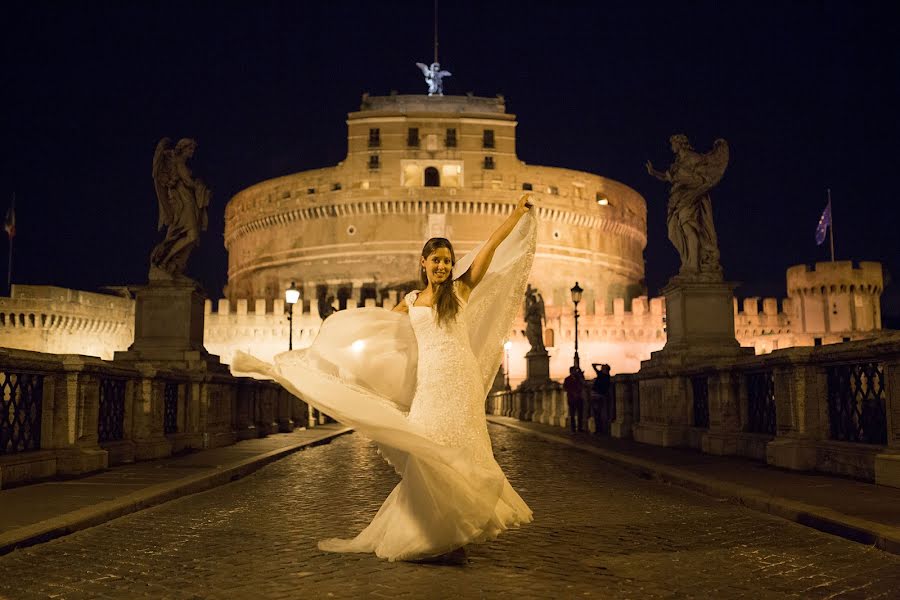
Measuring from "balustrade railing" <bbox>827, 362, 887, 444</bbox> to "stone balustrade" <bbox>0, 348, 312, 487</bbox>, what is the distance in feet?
21.6

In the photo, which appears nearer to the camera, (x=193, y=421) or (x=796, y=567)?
(x=796, y=567)

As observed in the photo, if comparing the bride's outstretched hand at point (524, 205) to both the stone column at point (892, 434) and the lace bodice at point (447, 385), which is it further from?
the stone column at point (892, 434)

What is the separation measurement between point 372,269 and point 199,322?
4775 centimetres

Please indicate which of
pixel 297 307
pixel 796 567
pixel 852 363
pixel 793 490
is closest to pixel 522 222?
pixel 796 567

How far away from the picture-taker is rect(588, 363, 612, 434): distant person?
15539mm

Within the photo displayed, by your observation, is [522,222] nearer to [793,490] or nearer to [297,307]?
[793,490]

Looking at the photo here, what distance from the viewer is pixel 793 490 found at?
639 centimetres

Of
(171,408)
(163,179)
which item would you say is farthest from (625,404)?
(163,179)

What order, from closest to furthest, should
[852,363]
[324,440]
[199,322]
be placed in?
[852,363], [199,322], [324,440]

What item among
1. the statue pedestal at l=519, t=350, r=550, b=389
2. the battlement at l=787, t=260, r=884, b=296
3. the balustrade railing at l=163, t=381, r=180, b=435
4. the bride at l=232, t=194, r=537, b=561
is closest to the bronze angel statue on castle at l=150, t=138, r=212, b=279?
the balustrade railing at l=163, t=381, r=180, b=435

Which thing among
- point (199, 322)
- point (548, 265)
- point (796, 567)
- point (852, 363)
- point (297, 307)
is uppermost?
point (548, 265)

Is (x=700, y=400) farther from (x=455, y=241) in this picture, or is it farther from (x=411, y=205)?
(x=411, y=205)

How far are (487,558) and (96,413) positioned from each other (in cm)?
538

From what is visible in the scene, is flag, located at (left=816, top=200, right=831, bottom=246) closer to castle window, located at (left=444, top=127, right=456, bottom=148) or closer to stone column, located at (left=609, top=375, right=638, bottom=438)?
castle window, located at (left=444, top=127, right=456, bottom=148)
